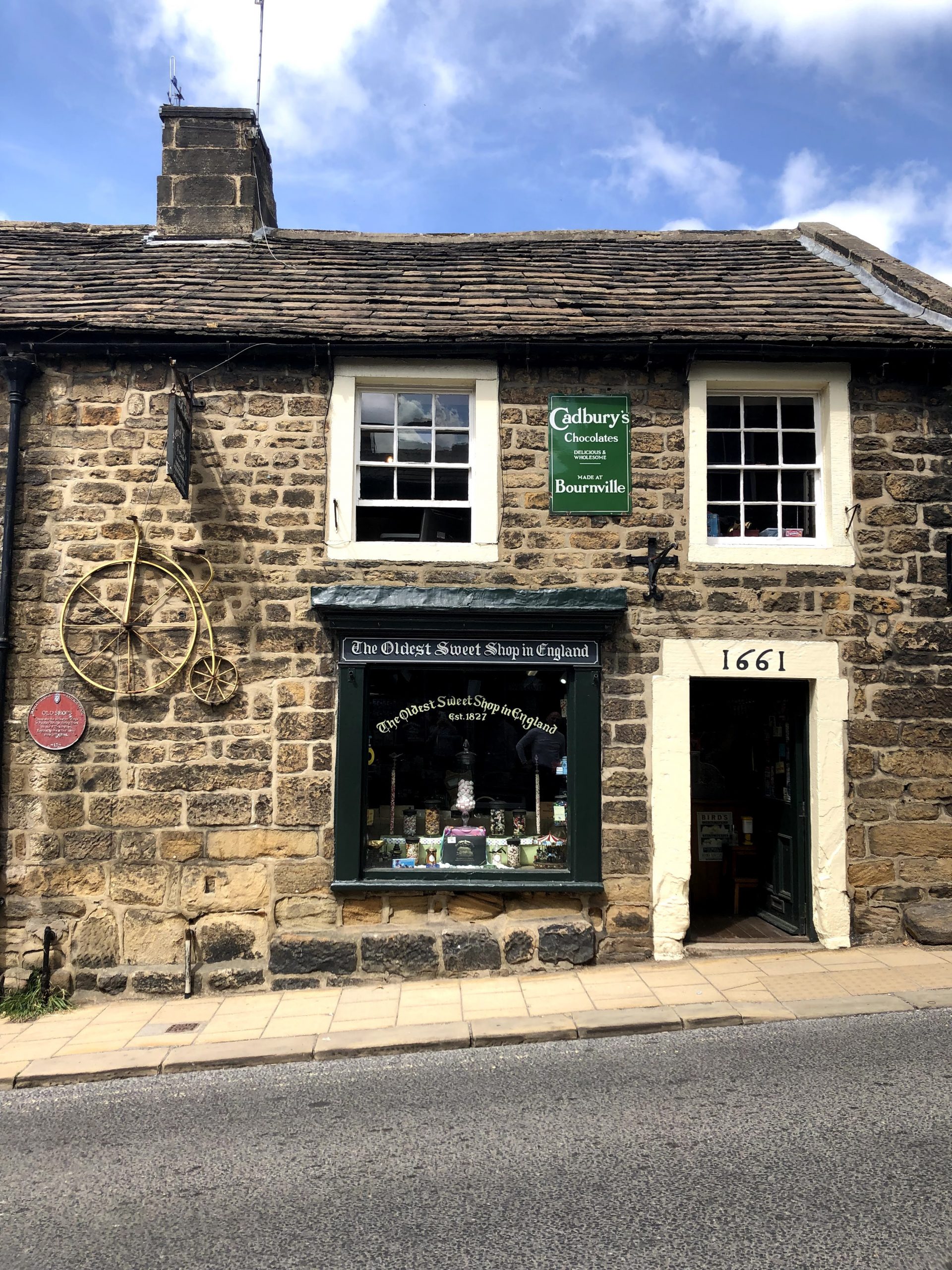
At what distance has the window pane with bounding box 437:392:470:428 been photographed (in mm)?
7668

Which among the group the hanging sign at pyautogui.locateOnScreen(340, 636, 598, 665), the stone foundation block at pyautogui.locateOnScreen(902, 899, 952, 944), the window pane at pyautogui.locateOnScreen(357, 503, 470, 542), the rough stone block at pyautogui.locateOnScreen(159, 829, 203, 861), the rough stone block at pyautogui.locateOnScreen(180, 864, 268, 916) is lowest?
the stone foundation block at pyautogui.locateOnScreen(902, 899, 952, 944)

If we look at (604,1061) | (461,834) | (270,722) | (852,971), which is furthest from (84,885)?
(852,971)

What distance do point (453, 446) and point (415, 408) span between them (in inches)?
18.9

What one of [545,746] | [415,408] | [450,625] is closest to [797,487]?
[545,746]

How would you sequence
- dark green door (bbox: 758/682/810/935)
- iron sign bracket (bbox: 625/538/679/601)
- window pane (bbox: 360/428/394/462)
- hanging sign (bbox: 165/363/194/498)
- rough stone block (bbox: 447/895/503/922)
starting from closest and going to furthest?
1. hanging sign (bbox: 165/363/194/498)
2. rough stone block (bbox: 447/895/503/922)
3. iron sign bracket (bbox: 625/538/679/601)
4. dark green door (bbox: 758/682/810/935)
5. window pane (bbox: 360/428/394/462)

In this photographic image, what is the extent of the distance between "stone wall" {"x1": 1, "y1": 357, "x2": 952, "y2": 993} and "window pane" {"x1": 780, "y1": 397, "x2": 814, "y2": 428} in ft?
1.38

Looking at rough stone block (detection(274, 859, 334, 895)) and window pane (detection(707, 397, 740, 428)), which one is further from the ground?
window pane (detection(707, 397, 740, 428))

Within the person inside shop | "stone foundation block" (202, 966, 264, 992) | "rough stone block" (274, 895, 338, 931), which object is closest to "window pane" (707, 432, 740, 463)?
the person inside shop

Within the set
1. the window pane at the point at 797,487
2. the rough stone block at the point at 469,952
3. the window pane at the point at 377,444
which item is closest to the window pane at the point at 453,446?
the window pane at the point at 377,444

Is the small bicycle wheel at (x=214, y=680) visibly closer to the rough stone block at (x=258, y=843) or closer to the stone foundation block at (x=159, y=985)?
the rough stone block at (x=258, y=843)

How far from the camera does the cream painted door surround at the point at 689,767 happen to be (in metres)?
7.14

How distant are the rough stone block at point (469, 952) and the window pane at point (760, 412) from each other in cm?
489

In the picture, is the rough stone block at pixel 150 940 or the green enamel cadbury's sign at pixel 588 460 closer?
the rough stone block at pixel 150 940

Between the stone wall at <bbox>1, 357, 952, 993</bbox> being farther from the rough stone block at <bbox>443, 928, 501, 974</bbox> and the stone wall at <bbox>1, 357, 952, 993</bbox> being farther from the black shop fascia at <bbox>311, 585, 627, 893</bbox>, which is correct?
the black shop fascia at <bbox>311, 585, 627, 893</bbox>
